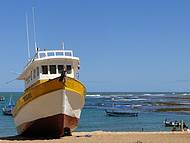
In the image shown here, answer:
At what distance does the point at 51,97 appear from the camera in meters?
25.1

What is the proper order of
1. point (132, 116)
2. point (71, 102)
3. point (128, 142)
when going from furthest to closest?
point (132, 116) < point (71, 102) < point (128, 142)

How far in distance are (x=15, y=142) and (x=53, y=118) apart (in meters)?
2.38

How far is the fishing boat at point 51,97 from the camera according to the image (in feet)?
82.1

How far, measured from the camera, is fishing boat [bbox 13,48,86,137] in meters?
25.0

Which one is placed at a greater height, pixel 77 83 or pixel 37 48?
pixel 37 48

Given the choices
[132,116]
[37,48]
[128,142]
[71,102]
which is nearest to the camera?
[128,142]

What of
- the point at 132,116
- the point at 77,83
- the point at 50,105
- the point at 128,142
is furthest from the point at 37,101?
the point at 132,116

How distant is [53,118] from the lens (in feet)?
84.3

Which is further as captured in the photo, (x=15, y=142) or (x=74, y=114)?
(x=74, y=114)

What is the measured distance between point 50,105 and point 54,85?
1213 mm

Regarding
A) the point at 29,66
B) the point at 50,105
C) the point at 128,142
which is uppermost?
the point at 29,66

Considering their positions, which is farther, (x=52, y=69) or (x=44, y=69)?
(x=52, y=69)

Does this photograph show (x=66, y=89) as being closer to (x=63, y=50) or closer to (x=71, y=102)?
(x=71, y=102)

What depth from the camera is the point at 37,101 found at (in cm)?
2527
